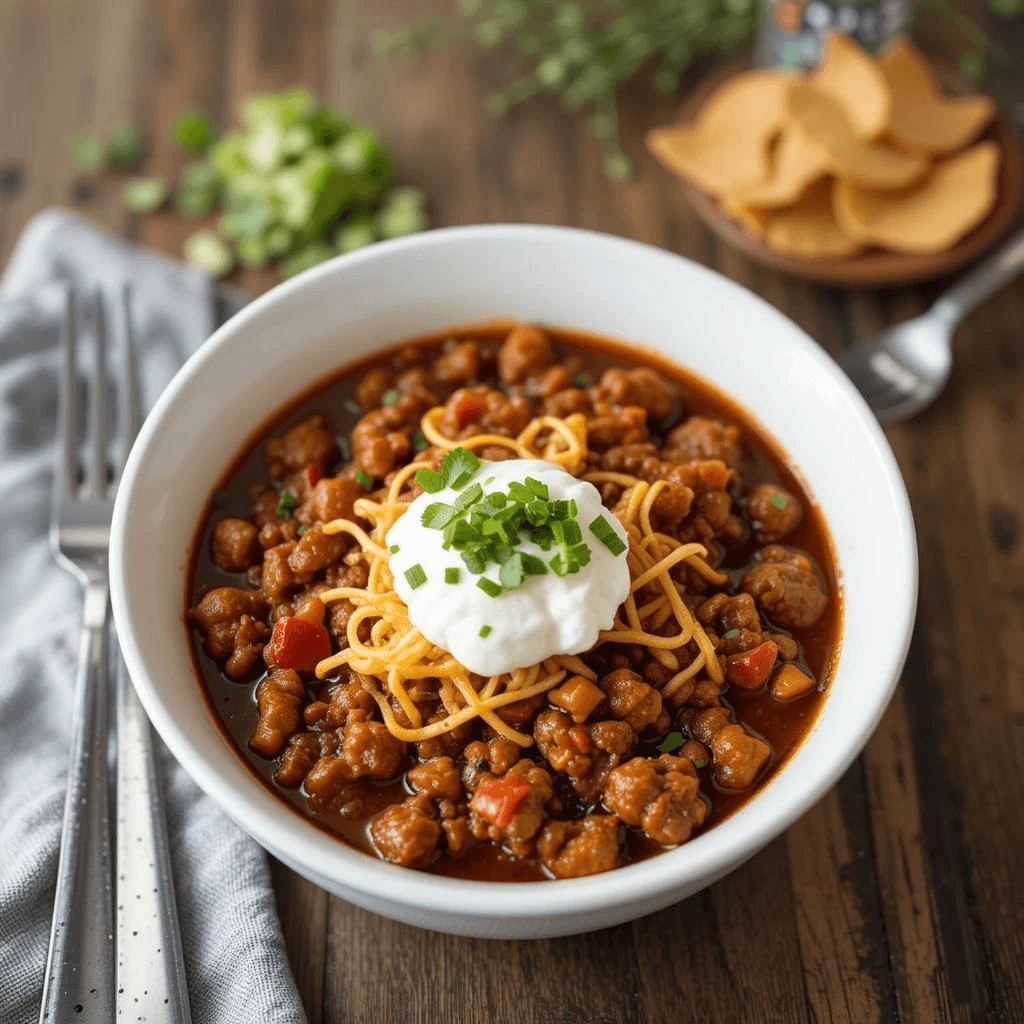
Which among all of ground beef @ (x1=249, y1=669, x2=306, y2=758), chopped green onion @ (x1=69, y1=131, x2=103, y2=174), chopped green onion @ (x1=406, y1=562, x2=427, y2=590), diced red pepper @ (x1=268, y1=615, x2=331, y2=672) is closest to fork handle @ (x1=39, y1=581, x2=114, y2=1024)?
ground beef @ (x1=249, y1=669, x2=306, y2=758)

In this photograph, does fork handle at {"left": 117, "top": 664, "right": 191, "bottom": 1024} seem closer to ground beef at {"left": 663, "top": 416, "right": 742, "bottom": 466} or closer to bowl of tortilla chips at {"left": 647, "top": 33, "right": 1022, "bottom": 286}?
ground beef at {"left": 663, "top": 416, "right": 742, "bottom": 466}

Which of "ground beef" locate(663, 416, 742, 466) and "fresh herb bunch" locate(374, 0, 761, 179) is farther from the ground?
"fresh herb bunch" locate(374, 0, 761, 179)

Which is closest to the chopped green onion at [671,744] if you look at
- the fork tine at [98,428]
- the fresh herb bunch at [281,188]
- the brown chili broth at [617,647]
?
the brown chili broth at [617,647]

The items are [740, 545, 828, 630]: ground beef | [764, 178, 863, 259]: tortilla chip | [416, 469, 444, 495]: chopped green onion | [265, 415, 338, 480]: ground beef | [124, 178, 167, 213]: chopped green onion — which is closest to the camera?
[416, 469, 444, 495]: chopped green onion

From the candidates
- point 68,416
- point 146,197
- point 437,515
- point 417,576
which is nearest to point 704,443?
point 437,515

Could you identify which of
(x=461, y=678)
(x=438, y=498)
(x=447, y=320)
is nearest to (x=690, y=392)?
(x=447, y=320)

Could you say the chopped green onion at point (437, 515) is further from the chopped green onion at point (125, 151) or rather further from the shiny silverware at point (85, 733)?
the chopped green onion at point (125, 151)
